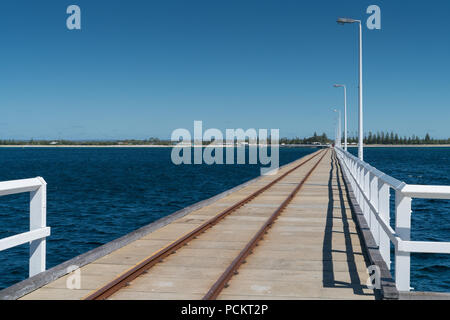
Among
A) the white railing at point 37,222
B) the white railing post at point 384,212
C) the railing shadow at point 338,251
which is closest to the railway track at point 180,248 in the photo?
the white railing at point 37,222

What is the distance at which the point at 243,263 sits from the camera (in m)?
8.48

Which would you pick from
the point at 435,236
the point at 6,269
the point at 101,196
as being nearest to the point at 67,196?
the point at 101,196

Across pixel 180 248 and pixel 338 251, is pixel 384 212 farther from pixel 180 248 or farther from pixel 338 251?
pixel 180 248

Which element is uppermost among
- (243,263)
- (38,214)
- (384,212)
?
(38,214)

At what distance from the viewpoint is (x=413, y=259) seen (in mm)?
16672

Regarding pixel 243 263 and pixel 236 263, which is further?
pixel 243 263

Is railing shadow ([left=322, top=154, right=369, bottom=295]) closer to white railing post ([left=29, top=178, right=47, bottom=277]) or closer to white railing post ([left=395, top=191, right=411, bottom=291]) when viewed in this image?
white railing post ([left=395, top=191, right=411, bottom=291])

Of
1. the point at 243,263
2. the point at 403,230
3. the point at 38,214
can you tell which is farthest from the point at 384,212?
the point at 38,214

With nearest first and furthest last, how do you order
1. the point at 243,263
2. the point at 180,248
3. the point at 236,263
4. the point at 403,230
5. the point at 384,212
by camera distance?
1. the point at 403,230
2. the point at 384,212
3. the point at 236,263
4. the point at 243,263
5. the point at 180,248

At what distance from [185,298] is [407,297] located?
117 inches

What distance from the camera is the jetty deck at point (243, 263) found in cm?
667

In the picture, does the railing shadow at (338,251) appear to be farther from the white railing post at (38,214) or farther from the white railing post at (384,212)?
the white railing post at (38,214)

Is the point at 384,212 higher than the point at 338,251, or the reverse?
the point at 384,212
